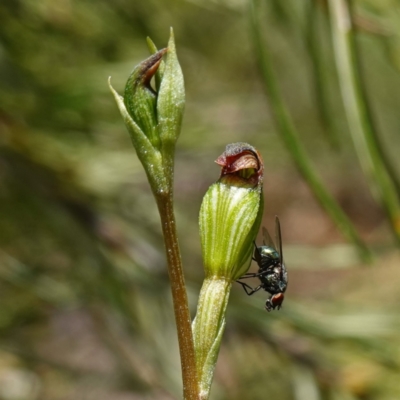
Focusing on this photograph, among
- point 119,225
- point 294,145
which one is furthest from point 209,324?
point 119,225

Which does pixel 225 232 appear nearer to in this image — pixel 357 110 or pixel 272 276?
pixel 272 276

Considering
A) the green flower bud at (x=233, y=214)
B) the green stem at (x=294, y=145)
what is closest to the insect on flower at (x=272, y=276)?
the green stem at (x=294, y=145)

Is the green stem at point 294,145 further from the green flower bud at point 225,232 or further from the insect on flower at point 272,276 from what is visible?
the green flower bud at point 225,232

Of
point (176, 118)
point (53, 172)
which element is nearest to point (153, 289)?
point (53, 172)

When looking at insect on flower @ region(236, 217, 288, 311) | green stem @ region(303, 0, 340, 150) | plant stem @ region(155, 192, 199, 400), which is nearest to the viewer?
plant stem @ region(155, 192, 199, 400)

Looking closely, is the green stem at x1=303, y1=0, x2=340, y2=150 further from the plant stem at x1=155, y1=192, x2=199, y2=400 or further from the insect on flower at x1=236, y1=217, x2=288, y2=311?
the plant stem at x1=155, y1=192, x2=199, y2=400

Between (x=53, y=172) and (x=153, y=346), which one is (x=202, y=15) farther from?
(x=153, y=346)

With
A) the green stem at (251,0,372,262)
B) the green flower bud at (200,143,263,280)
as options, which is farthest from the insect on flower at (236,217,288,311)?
the green flower bud at (200,143,263,280)
